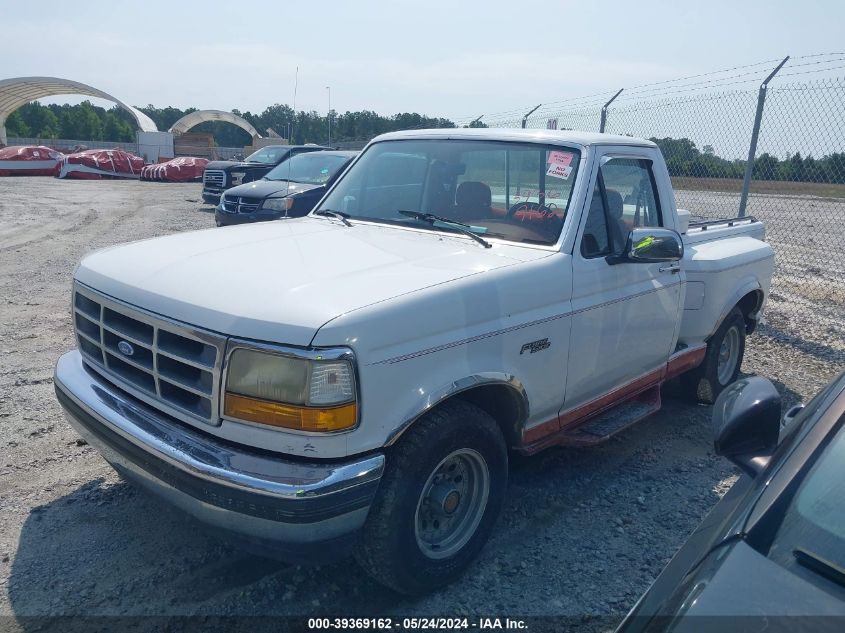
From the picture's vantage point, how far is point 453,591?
313 cm

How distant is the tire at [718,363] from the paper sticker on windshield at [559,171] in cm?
226

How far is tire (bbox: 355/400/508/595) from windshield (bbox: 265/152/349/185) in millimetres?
9681

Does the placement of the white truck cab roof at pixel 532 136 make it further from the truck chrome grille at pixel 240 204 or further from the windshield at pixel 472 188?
the truck chrome grille at pixel 240 204

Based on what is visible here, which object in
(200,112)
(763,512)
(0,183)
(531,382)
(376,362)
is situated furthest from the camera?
(200,112)

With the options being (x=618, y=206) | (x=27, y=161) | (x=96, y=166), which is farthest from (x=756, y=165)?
(x=27, y=161)

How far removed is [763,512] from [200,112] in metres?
66.0

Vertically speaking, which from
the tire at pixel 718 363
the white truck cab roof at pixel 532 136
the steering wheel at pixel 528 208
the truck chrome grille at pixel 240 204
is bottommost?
the tire at pixel 718 363

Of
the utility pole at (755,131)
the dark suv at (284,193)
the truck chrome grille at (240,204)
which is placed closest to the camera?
the utility pole at (755,131)

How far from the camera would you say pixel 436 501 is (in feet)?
9.94

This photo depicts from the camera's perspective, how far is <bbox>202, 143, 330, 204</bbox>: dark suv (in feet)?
55.6

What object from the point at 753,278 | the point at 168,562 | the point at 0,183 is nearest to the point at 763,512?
the point at 168,562

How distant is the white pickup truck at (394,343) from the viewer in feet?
8.21

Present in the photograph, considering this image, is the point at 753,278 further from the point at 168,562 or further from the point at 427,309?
the point at 168,562

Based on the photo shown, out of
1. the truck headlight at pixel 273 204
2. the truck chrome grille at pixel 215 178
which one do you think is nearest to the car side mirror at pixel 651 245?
the truck headlight at pixel 273 204
